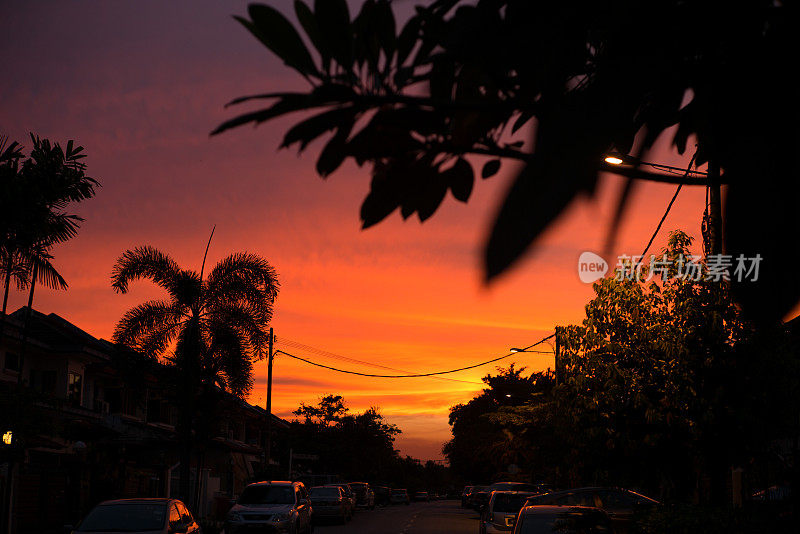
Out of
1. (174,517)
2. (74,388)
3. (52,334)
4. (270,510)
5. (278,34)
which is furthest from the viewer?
(74,388)

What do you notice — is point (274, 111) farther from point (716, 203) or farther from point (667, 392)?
point (667, 392)

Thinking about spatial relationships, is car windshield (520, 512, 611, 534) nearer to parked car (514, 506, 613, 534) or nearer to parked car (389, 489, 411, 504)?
parked car (514, 506, 613, 534)

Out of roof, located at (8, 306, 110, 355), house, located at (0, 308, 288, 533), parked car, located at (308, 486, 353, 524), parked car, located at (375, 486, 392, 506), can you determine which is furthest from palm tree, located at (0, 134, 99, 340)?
parked car, located at (375, 486, 392, 506)

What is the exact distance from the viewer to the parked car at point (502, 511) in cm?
2345

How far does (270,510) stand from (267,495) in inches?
55.4

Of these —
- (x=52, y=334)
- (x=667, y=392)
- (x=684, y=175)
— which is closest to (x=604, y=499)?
(x=667, y=392)

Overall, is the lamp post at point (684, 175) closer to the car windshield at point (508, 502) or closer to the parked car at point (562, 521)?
the parked car at point (562, 521)

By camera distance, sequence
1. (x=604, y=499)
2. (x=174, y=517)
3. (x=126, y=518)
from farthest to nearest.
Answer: (x=604, y=499), (x=174, y=517), (x=126, y=518)

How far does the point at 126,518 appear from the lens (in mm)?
15805

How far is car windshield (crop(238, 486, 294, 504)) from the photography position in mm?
25250

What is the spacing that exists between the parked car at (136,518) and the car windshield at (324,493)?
2235cm

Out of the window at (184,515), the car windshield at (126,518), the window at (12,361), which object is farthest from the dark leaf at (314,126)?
the window at (12,361)

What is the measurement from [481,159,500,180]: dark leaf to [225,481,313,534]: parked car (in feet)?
77.7

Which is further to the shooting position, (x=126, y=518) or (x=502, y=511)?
(x=502, y=511)
